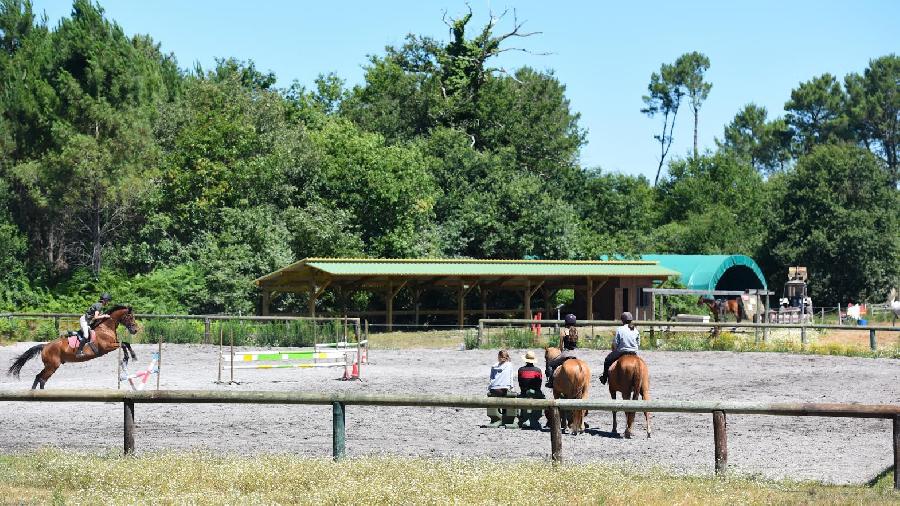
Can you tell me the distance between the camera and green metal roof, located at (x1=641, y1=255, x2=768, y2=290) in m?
49.7

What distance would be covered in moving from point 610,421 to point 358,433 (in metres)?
4.26

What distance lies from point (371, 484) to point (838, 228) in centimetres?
5369

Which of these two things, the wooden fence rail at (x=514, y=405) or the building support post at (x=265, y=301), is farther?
the building support post at (x=265, y=301)

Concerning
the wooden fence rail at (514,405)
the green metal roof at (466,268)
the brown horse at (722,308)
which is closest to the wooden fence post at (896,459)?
the wooden fence rail at (514,405)

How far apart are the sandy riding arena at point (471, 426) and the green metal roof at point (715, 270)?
2321 centimetres

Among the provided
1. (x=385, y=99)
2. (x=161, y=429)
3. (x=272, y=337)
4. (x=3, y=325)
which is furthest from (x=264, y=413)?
(x=385, y=99)

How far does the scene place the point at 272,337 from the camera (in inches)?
1278

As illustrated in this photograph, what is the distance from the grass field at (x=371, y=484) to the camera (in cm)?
1009

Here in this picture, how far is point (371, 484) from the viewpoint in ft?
33.8

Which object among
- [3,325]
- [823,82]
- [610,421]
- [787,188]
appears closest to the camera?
[610,421]

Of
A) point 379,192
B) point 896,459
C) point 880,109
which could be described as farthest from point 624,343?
point 880,109

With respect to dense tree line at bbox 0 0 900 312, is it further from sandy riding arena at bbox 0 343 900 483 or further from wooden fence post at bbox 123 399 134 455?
wooden fence post at bbox 123 399 134 455

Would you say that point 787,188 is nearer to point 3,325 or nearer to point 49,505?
point 3,325

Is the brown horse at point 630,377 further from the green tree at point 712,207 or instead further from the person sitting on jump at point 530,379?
the green tree at point 712,207
